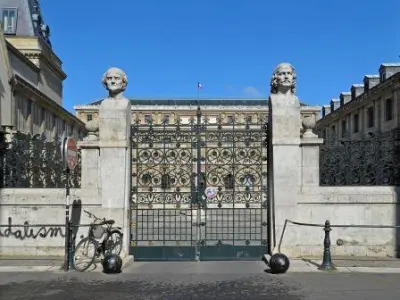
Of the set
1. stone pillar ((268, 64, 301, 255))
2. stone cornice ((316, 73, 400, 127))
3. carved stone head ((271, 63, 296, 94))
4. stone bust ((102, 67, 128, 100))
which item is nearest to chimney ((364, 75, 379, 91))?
stone cornice ((316, 73, 400, 127))

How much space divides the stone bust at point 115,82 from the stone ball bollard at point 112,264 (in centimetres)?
405

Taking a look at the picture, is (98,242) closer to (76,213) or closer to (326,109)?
(76,213)

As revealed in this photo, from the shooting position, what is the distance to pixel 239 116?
10062 centimetres

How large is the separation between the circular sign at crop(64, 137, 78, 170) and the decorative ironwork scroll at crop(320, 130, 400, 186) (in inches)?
252

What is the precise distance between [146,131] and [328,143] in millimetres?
4855

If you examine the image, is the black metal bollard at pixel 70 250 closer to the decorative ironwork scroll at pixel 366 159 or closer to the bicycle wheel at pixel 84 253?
the bicycle wheel at pixel 84 253

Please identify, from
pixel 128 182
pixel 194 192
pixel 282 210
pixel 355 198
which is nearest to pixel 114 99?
pixel 128 182

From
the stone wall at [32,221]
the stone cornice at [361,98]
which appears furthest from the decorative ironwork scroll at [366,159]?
the stone cornice at [361,98]

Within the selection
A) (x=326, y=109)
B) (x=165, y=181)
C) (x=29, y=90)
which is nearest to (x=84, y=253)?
(x=165, y=181)

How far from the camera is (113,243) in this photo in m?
12.0

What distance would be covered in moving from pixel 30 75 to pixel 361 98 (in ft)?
139

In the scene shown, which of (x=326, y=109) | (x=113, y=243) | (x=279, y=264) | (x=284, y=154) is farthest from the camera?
(x=326, y=109)

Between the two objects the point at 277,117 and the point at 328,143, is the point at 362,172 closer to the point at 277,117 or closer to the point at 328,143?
the point at 328,143

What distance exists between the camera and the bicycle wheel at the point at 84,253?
37.7 ft
